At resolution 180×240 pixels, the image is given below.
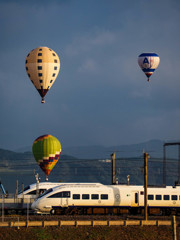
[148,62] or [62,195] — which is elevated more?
[148,62]

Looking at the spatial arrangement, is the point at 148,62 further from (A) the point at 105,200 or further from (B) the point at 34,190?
(A) the point at 105,200

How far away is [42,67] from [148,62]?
2645 centimetres

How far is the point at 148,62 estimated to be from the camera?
449 ft

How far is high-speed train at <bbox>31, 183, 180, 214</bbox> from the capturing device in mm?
75562

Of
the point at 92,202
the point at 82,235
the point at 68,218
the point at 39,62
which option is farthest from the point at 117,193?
the point at 39,62

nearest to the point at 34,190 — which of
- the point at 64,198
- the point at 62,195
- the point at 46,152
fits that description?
the point at 62,195

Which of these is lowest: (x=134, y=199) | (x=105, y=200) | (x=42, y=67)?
(x=105, y=200)

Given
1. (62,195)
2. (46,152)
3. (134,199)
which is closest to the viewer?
(62,195)

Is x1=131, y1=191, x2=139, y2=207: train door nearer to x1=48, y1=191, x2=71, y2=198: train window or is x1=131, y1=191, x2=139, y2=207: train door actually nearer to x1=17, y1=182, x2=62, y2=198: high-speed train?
x1=48, y1=191, x2=71, y2=198: train window

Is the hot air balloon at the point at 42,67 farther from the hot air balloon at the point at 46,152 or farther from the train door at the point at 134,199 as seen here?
the train door at the point at 134,199

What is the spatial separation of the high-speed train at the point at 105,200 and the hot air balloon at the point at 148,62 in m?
59.5

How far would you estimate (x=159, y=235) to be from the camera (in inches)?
2557

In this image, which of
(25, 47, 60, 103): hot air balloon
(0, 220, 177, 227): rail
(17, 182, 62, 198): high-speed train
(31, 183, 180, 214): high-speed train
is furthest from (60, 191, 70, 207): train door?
(25, 47, 60, 103): hot air balloon

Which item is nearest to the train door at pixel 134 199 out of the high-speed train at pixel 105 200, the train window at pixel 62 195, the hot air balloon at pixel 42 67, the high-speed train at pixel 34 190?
the high-speed train at pixel 105 200
